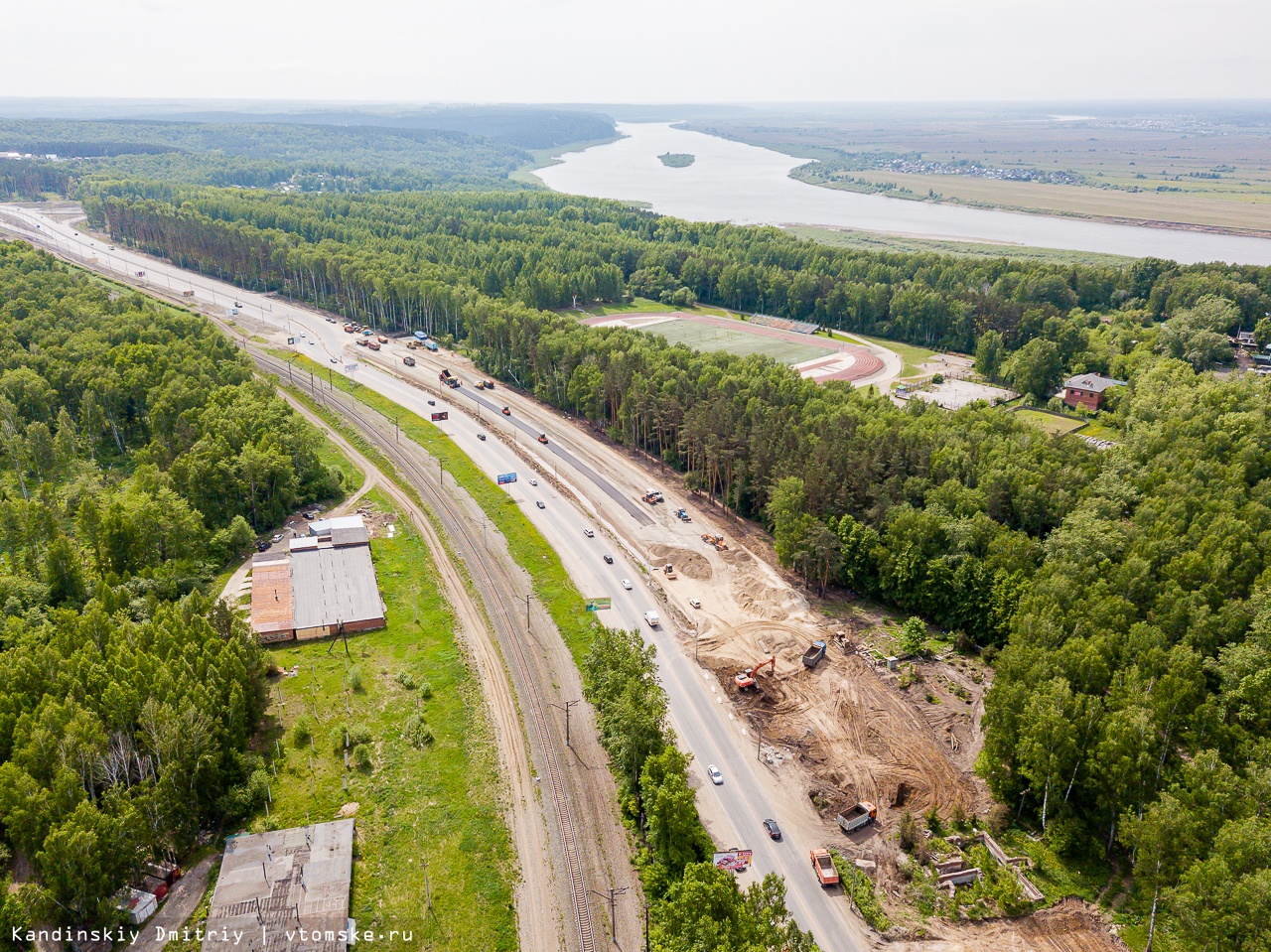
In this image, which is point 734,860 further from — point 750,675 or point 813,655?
point 813,655

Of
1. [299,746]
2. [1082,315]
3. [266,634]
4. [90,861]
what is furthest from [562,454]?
[1082,315]

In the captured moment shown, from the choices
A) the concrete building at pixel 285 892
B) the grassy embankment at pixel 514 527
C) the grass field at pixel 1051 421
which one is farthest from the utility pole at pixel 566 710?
the grass field at pixel 1051 421

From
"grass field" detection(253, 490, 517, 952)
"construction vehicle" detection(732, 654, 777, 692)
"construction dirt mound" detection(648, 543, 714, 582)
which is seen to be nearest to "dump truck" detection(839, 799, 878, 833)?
"construction vehicle" detection(732, 654, 777, 692)

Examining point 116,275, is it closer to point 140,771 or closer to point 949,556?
point 140,771

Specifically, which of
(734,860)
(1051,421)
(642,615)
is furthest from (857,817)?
(1051,421)

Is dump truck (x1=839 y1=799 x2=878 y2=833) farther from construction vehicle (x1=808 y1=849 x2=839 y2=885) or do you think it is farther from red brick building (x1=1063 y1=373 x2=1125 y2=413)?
red brick building (x1=1063 y1=373 x2=1125 y2=413)

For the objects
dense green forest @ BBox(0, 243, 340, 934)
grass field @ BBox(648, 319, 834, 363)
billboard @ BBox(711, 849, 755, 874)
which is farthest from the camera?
grass field @ BBox(648, 319, 834, 363)

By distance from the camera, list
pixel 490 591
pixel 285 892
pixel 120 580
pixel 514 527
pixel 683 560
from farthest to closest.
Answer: pixel 514 527 → pixel 683 560 → pixel 490 591 → pixel 120 580 → pixel 285 892
